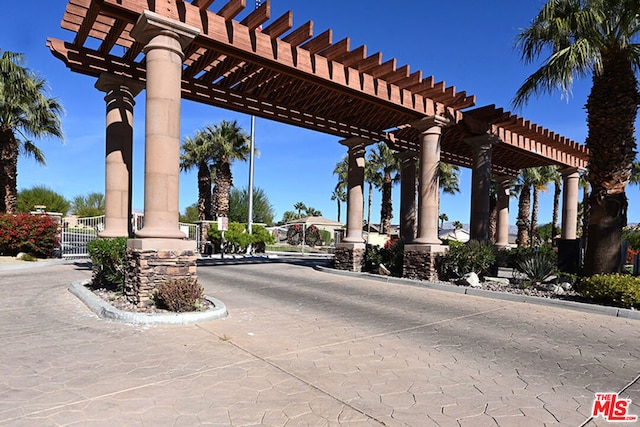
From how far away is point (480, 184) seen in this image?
52.0ft

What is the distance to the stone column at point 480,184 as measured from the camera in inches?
615

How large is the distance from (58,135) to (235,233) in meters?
11.5

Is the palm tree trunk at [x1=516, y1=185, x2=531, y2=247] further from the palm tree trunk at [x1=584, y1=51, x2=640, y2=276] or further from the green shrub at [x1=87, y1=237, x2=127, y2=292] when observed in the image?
the green shrub at [x1=87, y1=237, x2=127, y2=292]

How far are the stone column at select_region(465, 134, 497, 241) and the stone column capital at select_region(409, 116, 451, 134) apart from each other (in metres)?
2.54

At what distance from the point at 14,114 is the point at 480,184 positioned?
22.5 metres

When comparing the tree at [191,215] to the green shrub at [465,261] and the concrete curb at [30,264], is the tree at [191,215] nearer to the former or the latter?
the concrete curb at [30,264]

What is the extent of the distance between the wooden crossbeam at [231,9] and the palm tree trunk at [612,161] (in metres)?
9.64

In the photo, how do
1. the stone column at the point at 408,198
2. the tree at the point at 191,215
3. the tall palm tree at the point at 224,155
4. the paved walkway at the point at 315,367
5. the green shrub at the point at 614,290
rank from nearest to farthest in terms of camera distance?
1. the paved walkway at the point at 315,367
2. the green shrub at the point at 614,290
3. the stone column at the point at 408,198
4. the tall palm tree at the point at 224,155
5. the tree at the point at 191,215

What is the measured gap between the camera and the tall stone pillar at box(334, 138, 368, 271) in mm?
15656

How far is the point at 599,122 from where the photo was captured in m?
10.9

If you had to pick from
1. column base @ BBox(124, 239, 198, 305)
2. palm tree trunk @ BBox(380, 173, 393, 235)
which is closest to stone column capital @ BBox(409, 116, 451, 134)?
column base @ BBox(124, 239, 198, 305)

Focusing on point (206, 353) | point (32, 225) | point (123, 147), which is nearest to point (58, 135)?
point (32, 225)

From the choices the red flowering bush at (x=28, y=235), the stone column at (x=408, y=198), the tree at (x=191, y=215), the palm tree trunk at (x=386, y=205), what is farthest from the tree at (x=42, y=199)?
the stone column at (x=408, y=198)

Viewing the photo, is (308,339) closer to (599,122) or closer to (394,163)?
(599,122)
